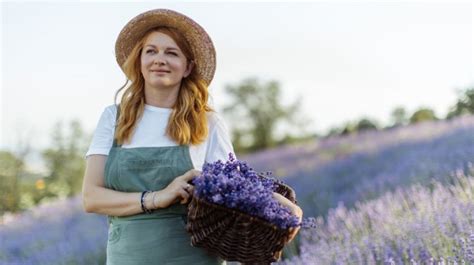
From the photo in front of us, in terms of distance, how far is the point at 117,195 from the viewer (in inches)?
87.0

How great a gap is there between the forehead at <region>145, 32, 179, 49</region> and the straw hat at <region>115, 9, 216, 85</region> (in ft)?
0.23

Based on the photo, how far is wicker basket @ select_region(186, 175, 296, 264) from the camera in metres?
1.88

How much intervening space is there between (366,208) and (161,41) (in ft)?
7.66

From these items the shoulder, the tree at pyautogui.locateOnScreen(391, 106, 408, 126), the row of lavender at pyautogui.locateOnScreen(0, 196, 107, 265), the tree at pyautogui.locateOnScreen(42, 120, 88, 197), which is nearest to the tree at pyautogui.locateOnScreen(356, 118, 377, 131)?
the tree at pyautogui.locateOnScreen(391, 106, 408, 126)

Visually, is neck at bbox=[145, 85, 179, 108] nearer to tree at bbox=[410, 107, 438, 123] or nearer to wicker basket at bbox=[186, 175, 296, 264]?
wicker basket at bbox=[186, 175, 296, 264]

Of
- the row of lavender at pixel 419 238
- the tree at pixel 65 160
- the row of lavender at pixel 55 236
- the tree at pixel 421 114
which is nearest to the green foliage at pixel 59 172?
the tree at pixel 65 160

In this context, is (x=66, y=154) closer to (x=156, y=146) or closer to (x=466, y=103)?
(x=466, y=103)

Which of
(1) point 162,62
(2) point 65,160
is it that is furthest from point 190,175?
(2) point 65,160

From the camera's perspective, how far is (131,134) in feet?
7.65

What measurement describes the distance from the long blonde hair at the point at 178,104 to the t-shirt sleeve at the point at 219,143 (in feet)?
0.13

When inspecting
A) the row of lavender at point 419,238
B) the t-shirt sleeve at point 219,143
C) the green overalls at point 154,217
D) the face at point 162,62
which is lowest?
the row of lavender at point 419,238

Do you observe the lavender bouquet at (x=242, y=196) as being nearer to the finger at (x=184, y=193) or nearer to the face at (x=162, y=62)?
the finger at (x=184, y=193)

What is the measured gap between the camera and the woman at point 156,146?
2.23 m

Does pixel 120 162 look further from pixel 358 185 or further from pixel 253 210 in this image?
pixel 358 185
